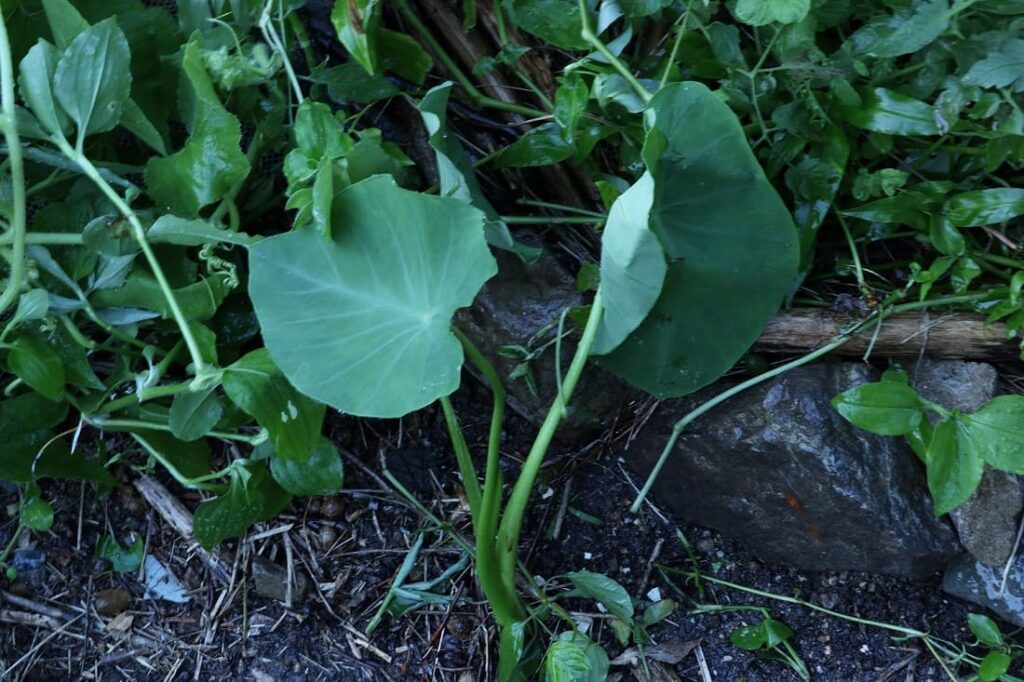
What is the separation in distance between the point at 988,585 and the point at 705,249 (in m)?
0.64

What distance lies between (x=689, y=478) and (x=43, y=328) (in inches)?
36.3

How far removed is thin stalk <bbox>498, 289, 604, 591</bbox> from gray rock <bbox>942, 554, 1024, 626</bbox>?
615 mm

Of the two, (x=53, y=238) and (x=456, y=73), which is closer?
(x=53, y=238)

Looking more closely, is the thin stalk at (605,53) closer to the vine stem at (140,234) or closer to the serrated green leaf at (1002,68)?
the serrated green leaf at (1002,68)

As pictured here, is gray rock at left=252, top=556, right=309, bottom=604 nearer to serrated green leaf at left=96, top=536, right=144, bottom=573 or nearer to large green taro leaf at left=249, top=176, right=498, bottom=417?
serrated green leaf at left=96, top=536, right=144, bottom=573

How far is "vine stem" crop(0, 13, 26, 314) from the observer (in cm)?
105

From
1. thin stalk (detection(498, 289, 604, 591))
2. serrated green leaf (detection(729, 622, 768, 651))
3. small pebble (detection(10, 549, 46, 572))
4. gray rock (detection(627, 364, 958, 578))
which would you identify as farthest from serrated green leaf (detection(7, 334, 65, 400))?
serrated green leaf (detection(729, 622, 768, 651))

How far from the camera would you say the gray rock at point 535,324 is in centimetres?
134

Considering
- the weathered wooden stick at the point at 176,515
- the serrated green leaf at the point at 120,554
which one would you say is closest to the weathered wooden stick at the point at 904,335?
the weathered wooden stick at the point at 176,515

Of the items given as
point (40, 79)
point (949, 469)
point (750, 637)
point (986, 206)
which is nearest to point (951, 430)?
point (949, 469)

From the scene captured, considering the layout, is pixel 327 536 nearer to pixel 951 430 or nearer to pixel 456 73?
pixel 456 73

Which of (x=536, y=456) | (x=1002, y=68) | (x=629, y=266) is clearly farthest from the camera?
(x=536, y=456)

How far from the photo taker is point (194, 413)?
1185 mm

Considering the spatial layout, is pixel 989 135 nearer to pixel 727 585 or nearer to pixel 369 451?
pixel 727 585
